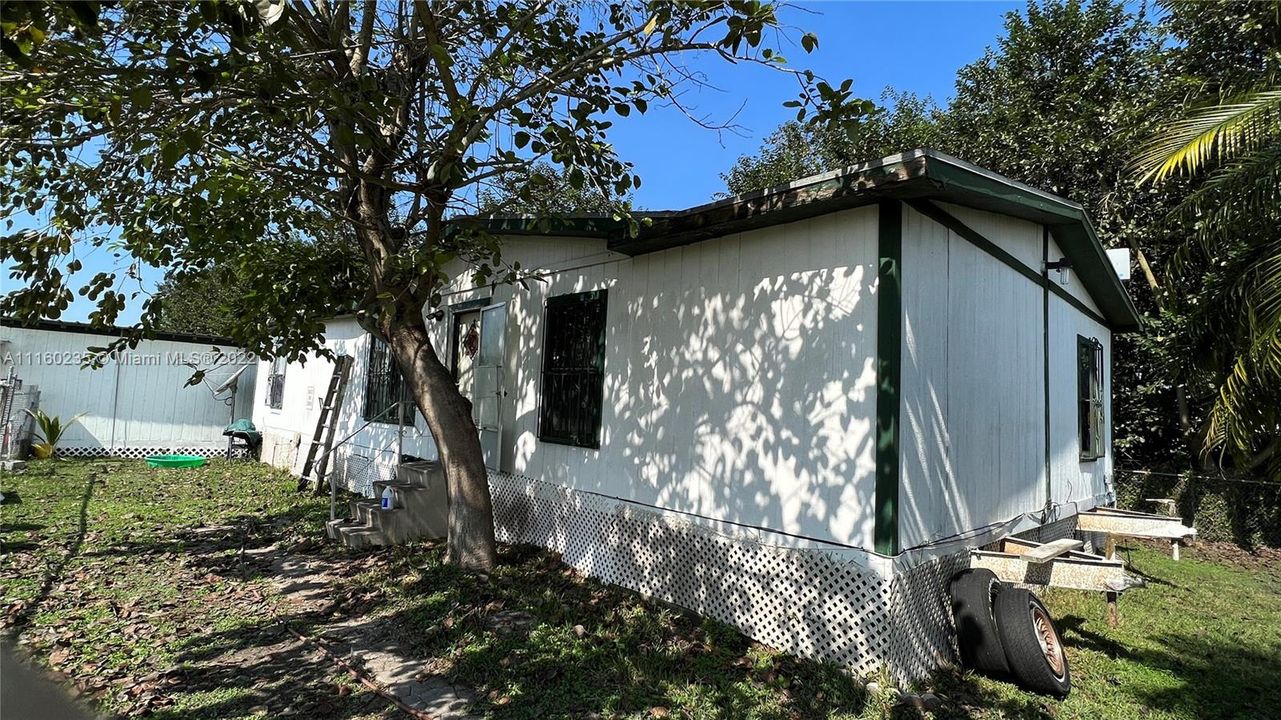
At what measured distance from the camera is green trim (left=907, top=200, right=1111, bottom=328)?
5.08m

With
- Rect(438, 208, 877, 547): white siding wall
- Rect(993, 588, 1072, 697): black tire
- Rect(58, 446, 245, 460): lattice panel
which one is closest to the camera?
Rect(993, 588, 1072, 697): black tire

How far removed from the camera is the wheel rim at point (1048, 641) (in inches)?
174

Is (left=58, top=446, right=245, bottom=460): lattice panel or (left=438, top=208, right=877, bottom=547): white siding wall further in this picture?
(left=58, top=446, right=245, bottom=460): lattice panel

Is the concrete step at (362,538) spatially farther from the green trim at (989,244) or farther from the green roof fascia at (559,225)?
the green trim at (989,244)

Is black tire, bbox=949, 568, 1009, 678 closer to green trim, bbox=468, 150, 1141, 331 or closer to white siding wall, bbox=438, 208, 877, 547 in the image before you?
white siding wall, bbox=438, 208, 877, 547

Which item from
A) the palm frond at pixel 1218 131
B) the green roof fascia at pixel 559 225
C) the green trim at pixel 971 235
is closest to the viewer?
the green trim at pixel 971 235

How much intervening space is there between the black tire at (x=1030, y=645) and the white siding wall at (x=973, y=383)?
2.16ft

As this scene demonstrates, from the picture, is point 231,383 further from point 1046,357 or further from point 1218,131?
point 1218,131

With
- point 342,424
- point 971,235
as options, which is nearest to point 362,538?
point 342,424

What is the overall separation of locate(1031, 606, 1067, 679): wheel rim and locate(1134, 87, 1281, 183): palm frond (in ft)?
16.3

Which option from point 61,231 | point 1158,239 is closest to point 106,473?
point 61,231

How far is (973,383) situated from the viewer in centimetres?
562

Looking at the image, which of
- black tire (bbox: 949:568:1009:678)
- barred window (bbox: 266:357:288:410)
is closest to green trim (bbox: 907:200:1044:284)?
black tire (bbox: 949:568:1009:678)

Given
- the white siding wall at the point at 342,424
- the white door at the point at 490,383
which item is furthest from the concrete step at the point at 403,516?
the white siding wall at the point at 342,424
